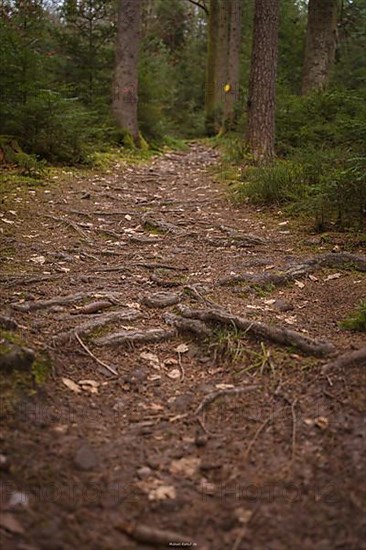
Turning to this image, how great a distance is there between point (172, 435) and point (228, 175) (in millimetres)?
7270

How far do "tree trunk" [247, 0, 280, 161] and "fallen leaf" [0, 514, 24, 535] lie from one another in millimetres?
8120

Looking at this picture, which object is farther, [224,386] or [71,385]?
[224,386]

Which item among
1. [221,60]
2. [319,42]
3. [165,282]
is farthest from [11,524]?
[221,60]

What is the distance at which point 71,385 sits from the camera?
2896mm

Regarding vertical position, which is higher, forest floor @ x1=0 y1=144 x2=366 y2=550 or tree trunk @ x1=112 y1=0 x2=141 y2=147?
tree trunk @ x1=112 y1=0 x2=141 y2=147

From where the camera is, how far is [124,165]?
34.8 feet

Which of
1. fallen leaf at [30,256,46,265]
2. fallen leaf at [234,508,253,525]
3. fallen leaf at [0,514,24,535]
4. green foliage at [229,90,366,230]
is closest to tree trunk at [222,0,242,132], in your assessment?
green foliage at [229,90,366,230]

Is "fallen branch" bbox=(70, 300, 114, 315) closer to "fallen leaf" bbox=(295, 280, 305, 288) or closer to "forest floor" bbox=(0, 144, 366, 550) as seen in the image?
"forest floor" bbox=(0, 144, 366, 550)

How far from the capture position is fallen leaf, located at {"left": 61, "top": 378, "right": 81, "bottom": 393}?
2.87 m

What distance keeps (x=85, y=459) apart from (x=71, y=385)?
64cm

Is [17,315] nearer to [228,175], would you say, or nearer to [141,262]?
[141,262]

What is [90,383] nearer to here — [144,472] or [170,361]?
[170,361]

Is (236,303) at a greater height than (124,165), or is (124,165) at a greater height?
(124,165)

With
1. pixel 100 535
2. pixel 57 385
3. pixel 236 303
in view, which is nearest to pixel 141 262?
pixel 236 303
